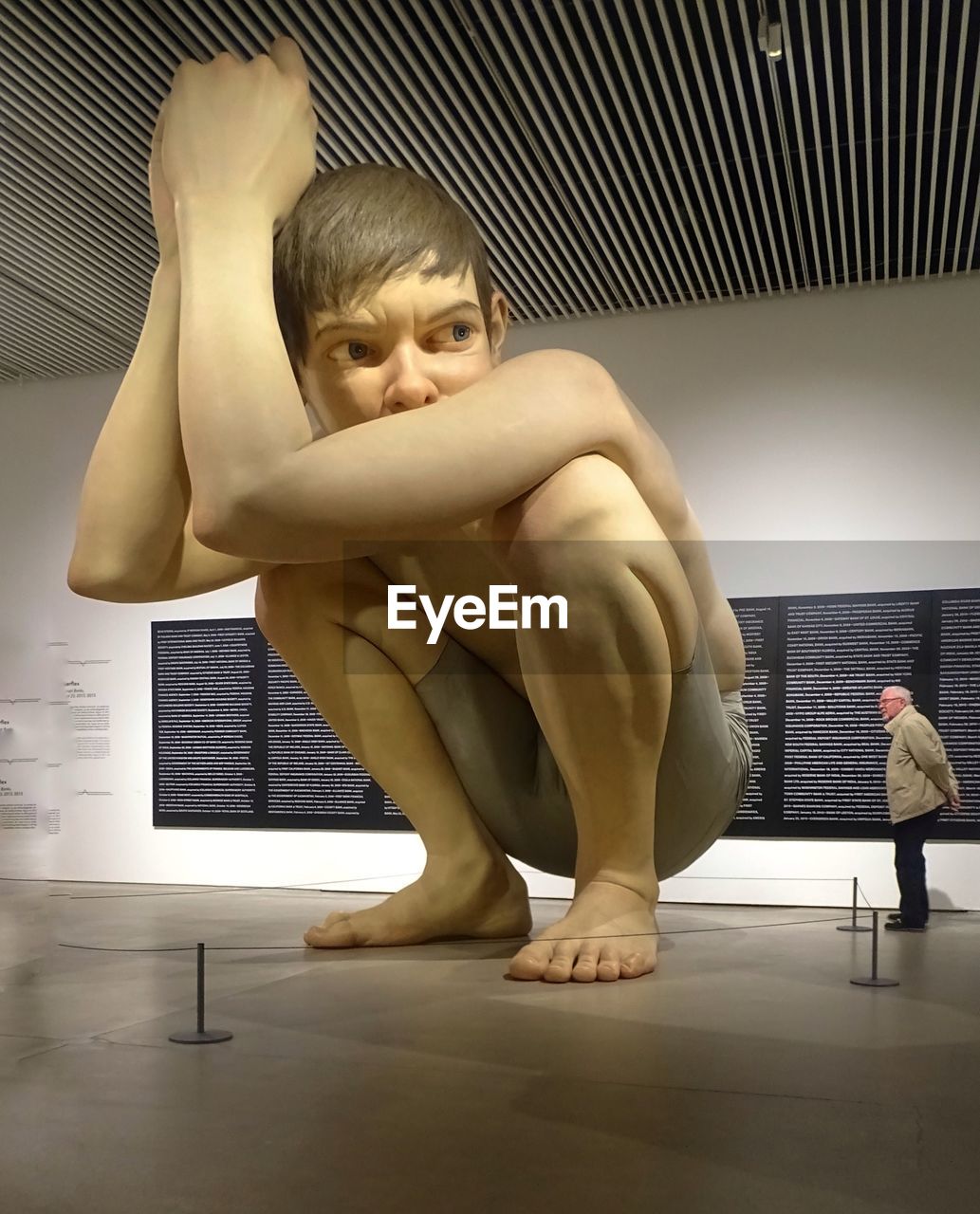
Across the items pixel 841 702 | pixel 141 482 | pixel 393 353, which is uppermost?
pixel 393 353

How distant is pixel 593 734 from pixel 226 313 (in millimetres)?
560

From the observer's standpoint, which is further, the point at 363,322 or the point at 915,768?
the point at 915,768

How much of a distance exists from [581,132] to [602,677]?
9.71 feet

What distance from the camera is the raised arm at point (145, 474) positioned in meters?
1.34

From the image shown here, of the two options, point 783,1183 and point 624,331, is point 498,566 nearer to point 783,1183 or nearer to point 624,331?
point 783,1183

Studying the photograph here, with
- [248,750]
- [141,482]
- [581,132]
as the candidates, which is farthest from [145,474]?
[581,132]

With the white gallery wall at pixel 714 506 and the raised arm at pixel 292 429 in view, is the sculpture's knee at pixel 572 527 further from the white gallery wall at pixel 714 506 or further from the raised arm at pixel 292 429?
the white gallery wall at pixel 714 506

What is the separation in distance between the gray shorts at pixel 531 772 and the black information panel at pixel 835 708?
0.05m

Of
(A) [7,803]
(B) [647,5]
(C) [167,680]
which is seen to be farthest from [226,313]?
(A) [7,803]

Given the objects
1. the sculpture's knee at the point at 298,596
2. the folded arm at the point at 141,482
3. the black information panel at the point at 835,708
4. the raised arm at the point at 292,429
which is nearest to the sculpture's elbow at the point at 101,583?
the folded arm at the point at 141,482

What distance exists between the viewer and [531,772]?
1.44m

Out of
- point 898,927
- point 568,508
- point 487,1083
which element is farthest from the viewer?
point 898,927

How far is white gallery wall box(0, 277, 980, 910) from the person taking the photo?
163cm

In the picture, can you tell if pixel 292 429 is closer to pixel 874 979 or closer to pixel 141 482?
pixel 141 482
